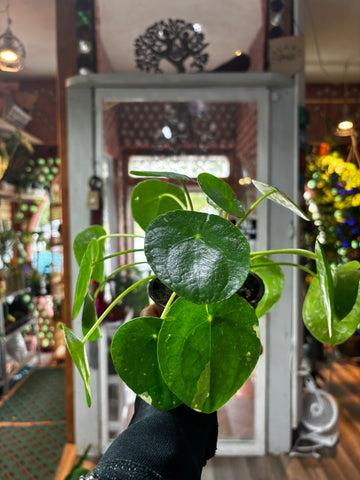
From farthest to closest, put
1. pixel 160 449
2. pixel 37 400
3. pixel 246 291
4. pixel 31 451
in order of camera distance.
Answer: pixel 37 400 < pixel 31 451 < pixel 246 291 < pixel 160 449

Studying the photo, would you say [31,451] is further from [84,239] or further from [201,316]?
[201,316]

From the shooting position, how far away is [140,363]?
536 mm

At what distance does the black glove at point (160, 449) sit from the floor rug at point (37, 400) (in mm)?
2956

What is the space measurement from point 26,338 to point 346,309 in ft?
14.4

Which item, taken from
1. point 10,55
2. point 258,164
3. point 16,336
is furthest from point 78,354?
point 16,336

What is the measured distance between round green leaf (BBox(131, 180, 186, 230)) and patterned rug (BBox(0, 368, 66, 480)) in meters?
2.38

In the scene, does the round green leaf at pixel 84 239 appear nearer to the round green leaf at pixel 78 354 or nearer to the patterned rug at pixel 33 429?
the round green leaf at pixel 78 354

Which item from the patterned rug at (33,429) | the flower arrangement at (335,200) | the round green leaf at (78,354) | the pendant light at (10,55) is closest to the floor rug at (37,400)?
the patterned rug at (33,429)

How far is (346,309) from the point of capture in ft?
1.74

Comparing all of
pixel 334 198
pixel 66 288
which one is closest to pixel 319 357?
pixel 334 198

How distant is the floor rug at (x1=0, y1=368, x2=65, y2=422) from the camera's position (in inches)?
129

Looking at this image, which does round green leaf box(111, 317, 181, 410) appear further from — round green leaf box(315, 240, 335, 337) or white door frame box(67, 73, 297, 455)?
white door frame box(67, 73, 297, 455)

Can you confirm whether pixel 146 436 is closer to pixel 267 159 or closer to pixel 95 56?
pixel 267 159

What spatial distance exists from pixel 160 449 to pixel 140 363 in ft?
0.42
